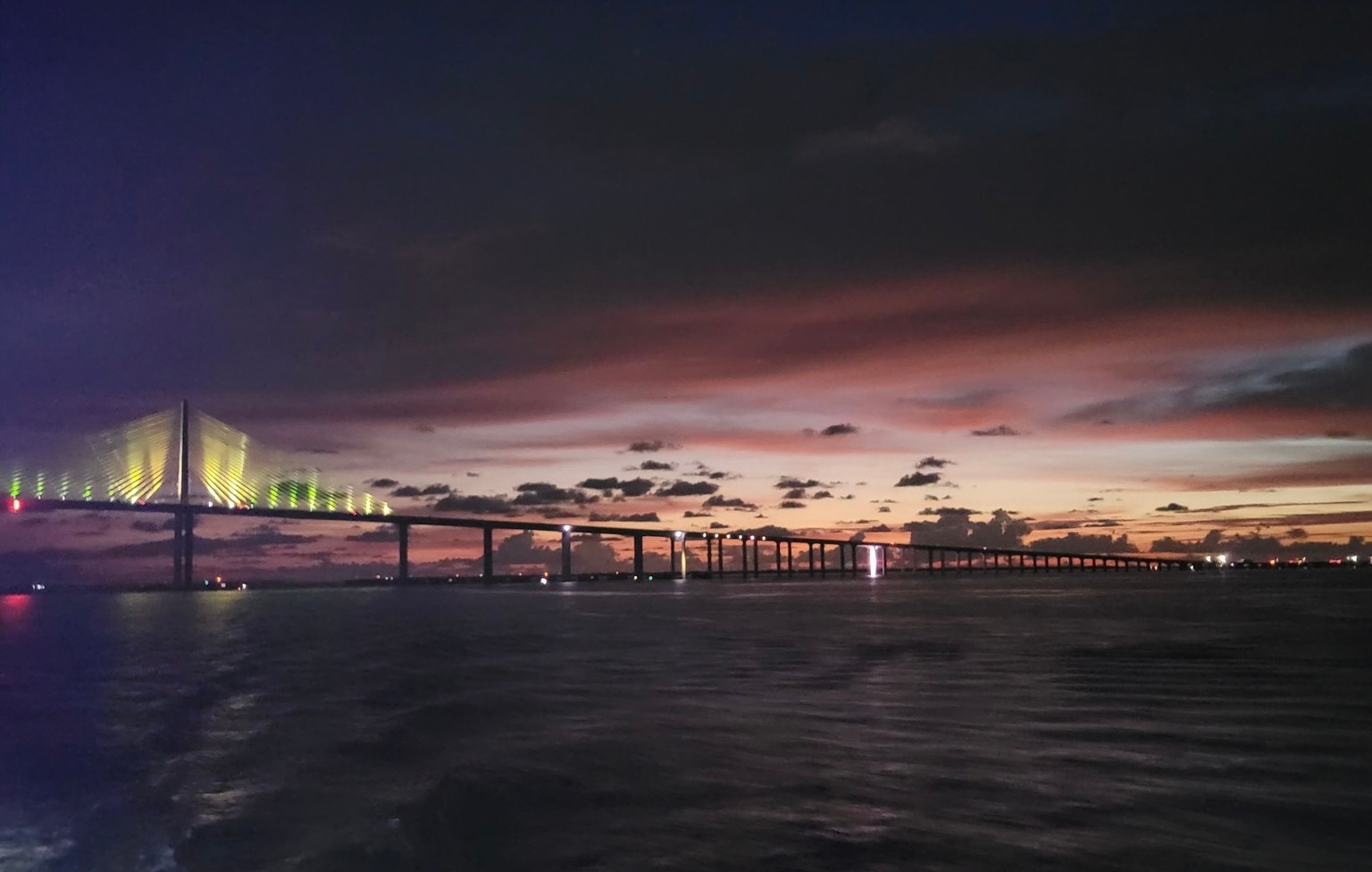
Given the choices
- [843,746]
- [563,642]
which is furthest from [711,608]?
[843,746]

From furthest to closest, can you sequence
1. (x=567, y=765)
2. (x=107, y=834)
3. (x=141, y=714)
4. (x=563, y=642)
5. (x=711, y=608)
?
(x=711, y=608) < (x=563, y=642) < (x=141, y=714) < (x=567, y=765) < (x=107, y=834)

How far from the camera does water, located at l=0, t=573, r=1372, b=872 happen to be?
44.4 feet

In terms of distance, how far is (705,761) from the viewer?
18.9 meters

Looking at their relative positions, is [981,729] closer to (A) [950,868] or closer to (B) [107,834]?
(A) [950,868]

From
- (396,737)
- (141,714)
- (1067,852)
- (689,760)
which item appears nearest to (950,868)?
(1067,852)

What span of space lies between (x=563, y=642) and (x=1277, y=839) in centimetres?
4011

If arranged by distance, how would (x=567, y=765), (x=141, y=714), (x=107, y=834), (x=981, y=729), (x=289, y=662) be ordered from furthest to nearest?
(x=289, y=662)
(x=141, y=714)
(x=981, y=729)
(x=567, y=765)
(x=107, y=834)

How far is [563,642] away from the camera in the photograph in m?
51.6

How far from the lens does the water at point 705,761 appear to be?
13539 millimetres

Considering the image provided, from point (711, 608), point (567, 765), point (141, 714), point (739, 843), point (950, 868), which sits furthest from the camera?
point (711, 608)

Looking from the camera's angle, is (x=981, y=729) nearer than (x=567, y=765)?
No

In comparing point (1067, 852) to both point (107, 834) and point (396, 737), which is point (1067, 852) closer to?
point (107, 834)

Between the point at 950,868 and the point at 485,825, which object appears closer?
the point at 950,868

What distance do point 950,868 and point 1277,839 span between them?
13.5 ft
